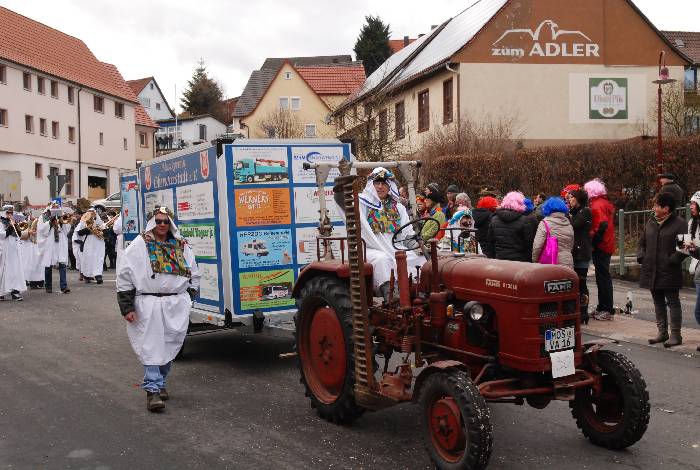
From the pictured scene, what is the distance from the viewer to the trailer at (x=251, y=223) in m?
8.55

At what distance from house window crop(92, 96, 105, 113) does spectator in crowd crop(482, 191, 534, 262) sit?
4930 cm

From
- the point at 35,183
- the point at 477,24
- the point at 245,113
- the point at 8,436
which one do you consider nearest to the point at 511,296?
the point at 8,436

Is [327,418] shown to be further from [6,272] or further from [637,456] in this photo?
[6,272]

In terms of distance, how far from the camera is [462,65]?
31.2 m

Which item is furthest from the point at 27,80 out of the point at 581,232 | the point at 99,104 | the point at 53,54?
the point at 581,232

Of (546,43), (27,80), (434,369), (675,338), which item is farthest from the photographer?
(27,80)

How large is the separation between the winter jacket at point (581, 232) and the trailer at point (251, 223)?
11.4 feet

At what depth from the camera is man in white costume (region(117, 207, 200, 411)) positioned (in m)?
7.25

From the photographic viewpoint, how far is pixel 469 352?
17.7ft

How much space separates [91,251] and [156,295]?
13231 mm

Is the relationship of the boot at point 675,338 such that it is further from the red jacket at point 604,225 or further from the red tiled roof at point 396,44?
the red tiled roof at point 396,44

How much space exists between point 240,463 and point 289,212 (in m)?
3.92

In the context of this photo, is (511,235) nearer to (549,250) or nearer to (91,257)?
(549,250)

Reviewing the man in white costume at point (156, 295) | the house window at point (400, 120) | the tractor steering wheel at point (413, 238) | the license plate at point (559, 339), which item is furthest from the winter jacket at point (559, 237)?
the house window at point (400, 120)
